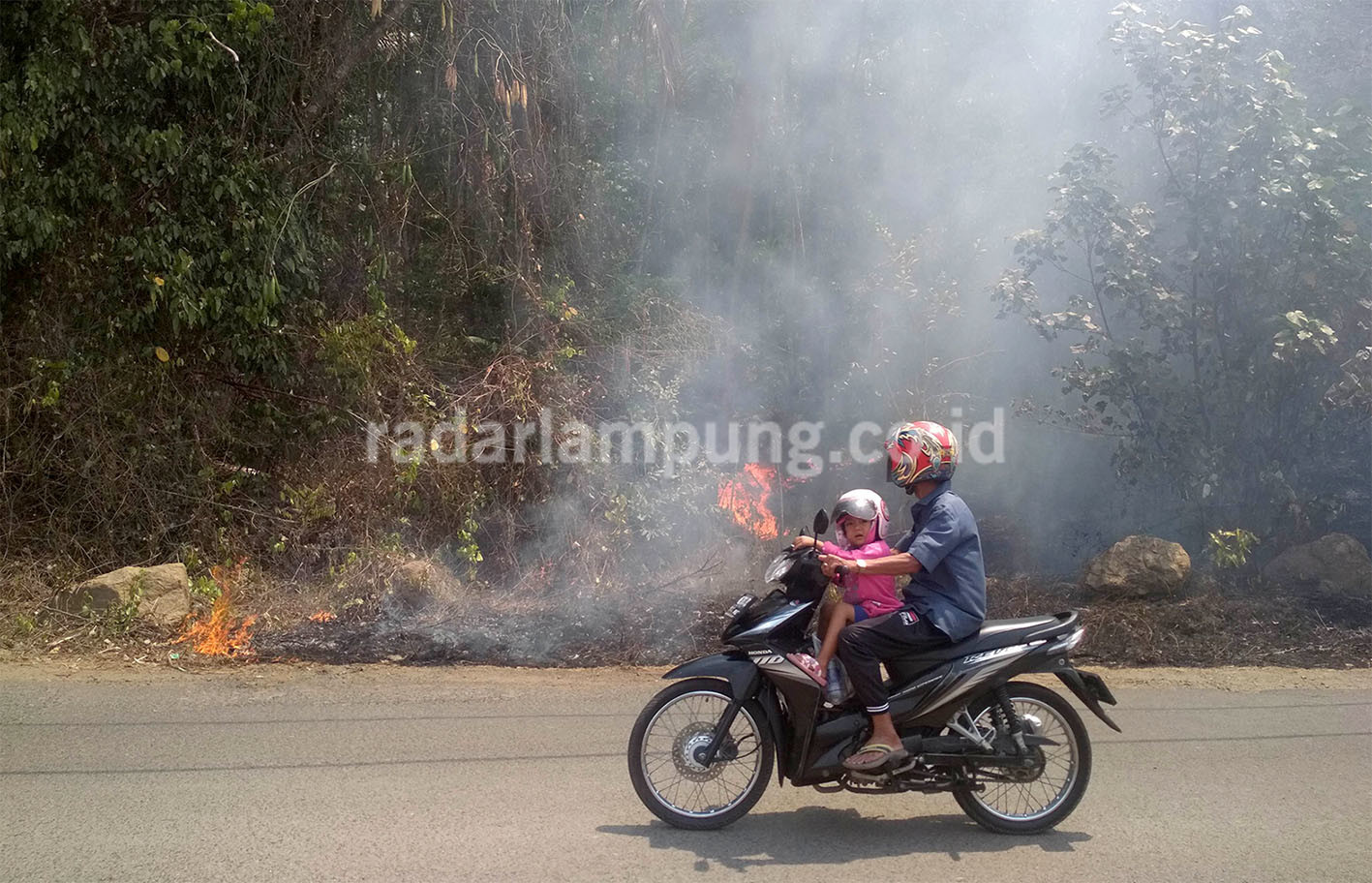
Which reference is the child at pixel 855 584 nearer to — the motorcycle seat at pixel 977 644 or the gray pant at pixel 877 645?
the gray pant at pixel 877 645

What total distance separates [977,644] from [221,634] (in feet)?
16.8

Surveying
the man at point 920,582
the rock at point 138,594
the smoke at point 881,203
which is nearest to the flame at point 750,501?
the smoke at point 881,203

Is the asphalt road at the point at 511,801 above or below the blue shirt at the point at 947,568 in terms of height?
below

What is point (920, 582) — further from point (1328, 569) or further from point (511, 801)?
point (1328, 569)

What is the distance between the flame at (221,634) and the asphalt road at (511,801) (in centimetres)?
63

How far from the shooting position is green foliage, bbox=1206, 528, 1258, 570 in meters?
8.95

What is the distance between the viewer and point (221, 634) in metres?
7.41

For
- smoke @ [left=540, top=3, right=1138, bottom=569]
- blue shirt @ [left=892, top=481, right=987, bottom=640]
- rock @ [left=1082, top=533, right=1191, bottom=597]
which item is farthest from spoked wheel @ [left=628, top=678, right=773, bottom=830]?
smoke @ [left=540, top=3, right=1138, bottom=569]

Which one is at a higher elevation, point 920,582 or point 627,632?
point 920,582

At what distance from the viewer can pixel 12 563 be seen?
8094 millimetres

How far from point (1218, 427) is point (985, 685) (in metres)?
6.32

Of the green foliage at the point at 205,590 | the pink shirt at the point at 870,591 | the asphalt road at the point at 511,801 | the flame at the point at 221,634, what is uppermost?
the pink shirt at the point at 870,591

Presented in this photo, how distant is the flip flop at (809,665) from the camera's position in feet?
14.7

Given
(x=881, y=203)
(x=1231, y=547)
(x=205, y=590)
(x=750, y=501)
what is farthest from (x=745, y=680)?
(x=881, y=203)
